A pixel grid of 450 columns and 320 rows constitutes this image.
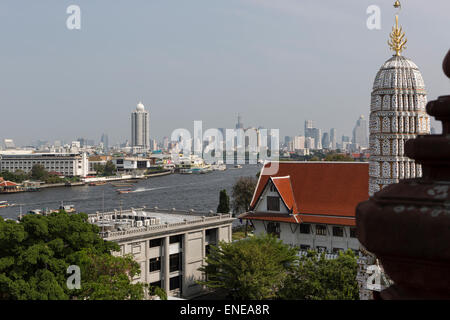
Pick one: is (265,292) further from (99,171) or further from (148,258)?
(99,171)

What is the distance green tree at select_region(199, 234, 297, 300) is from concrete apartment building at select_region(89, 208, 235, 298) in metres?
4.38

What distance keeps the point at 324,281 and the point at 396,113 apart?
7090 mm

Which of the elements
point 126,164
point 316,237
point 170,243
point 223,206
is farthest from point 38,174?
point 316,237

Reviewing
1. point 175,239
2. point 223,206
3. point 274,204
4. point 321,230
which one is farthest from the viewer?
point 223,206

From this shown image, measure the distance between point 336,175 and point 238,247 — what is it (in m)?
12.3

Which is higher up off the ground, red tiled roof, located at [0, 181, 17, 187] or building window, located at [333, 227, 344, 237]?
building window, located at [333, 227, 344, 237]

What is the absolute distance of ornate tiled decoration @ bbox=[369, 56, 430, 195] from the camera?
1833 cm

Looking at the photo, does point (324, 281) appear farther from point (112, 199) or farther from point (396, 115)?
point (112, 199)

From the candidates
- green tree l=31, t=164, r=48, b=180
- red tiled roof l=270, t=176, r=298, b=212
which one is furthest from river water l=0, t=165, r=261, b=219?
red tiled roof l=270, t=176, r=298, b=212

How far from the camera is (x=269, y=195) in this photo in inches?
1268

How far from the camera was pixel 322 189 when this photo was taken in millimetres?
32406

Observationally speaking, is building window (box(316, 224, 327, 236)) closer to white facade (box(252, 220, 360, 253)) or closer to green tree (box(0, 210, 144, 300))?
white facade (box(252, 220, 360, 253))

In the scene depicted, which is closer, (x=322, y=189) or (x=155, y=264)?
(x=155, y=264)
